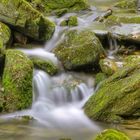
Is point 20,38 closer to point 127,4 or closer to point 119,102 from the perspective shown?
point 119,102

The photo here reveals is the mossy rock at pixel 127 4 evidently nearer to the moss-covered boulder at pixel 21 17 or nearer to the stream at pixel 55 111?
the stream at pixel 55 111

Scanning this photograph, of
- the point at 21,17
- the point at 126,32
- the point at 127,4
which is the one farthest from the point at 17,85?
the point at 127,4

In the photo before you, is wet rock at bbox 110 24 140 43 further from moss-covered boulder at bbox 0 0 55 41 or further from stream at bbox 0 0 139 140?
moss-covered boulder at bbox 0 0 55 41

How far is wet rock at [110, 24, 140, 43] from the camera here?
13.3 m

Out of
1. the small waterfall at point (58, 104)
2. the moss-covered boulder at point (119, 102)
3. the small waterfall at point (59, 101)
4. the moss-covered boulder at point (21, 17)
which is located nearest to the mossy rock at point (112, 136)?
the small waterfall at point (59, 101)

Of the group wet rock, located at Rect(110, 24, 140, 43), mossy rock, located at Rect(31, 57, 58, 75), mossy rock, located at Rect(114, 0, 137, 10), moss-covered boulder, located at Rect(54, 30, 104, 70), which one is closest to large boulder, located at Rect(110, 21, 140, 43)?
wet rock, located at Rect(110, 24, 140, 43)

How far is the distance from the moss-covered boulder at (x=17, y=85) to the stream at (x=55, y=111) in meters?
0.24

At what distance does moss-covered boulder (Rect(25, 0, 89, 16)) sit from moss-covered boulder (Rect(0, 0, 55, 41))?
483 centimetres

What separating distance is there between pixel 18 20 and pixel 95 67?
2.97 meters

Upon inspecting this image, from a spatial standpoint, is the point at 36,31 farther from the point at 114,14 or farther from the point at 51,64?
the point at 114,14

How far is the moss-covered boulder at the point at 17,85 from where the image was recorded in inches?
391

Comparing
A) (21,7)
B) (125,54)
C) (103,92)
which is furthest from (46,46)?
(103,92)

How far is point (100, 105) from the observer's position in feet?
32.0

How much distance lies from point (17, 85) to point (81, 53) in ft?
8.60
